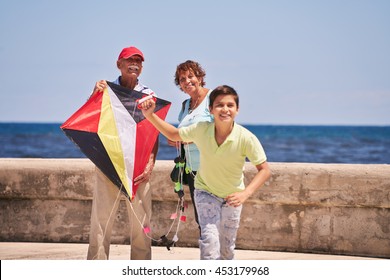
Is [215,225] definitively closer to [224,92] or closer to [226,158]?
[226,158]

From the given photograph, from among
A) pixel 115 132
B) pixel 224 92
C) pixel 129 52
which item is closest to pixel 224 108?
pixel 224 92

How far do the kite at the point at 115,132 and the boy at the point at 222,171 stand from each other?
2.91 ft

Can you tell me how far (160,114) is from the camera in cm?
562

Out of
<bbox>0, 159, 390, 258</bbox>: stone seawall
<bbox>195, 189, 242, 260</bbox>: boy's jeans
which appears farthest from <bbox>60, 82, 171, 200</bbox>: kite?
<bbox>0, 159, 390, 258</bbox>: stone seawall

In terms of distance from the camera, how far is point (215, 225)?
15.2 feet

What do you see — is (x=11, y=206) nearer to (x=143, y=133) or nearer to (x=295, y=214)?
(x=143, y=133)

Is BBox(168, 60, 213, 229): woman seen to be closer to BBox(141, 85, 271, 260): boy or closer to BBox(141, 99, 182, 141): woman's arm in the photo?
BBox(141, 99, 182, 141): woman's arm

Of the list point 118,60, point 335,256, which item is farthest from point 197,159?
point 335,256

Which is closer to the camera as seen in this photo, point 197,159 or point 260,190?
point 197,159

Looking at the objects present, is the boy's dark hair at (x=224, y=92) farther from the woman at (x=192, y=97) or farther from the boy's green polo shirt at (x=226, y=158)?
the woman at (x=192, y=97)

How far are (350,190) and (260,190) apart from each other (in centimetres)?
82

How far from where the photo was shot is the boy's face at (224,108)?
4594mm

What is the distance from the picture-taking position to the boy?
459 cm

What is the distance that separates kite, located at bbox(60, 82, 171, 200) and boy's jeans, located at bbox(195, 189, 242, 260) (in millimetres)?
879
